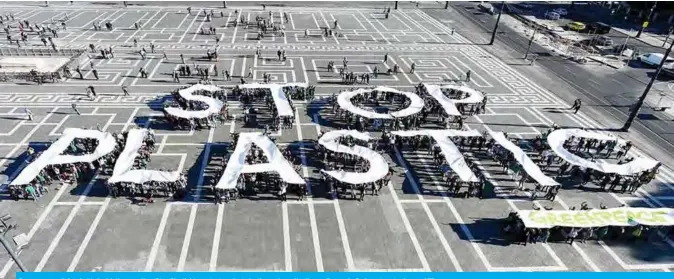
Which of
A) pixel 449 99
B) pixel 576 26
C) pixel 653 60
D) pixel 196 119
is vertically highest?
pixel 576 26

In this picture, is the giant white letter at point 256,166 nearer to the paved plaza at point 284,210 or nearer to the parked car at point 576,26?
the paved plaza at point 284,210

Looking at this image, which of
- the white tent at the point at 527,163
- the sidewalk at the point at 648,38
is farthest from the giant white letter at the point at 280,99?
the sidewalk at the point at 648,38

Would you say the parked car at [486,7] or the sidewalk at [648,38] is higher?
the parked car at [486,7]

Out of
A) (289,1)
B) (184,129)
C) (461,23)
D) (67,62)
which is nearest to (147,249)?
(184,129)

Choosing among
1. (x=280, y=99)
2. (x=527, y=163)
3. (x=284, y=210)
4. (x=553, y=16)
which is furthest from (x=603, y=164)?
(x=553, y=16)

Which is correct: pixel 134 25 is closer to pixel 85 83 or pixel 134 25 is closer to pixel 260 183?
pixel 85 83

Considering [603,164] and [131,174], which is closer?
[131,174]

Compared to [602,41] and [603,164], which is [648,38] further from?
[603,164]
